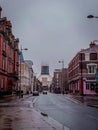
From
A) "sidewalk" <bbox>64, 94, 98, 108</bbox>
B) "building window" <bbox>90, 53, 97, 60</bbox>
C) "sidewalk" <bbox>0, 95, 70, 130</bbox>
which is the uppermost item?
"building window" <bbox>90, 53, 97, 60</bbox>

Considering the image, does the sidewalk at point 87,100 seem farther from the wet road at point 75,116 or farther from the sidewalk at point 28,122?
the sidewalk at point 28,122

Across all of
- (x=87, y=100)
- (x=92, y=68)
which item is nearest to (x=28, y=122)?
(x=87, y=100)

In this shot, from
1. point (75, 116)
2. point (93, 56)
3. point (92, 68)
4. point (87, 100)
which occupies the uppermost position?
point (93, 56)

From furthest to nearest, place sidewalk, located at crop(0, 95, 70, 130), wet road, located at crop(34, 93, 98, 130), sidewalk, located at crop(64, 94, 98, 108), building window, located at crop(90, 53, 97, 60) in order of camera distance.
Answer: building window, located at crop(90, 53, 97, 60) < sidewalk, located at crop(64, 94, 98, 108) < wet road, located at crop(34, 93, 98, 130) < sidewalk, located at crop(0, 95, 70, 130)

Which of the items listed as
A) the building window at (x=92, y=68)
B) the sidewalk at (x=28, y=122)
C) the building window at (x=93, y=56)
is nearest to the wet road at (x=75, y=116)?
the sidewalk at (x=28, y=122)

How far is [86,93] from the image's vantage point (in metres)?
94.1

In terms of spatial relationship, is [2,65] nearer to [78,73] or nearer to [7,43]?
[7,43]

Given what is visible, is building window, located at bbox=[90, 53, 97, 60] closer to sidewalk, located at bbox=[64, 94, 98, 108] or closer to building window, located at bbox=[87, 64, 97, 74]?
building window, located at bbox=[87, 64, 97, 74]

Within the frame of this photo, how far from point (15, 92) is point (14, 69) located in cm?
659

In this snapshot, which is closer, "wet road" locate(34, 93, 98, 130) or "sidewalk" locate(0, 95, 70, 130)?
"sidewalk" locate(0, 95, 70, 130)

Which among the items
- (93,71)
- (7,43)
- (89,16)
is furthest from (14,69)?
(89,16)

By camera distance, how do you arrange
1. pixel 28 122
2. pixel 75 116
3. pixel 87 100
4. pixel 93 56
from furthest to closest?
pixel 93 56
pixel 87 100
pixel 75 116
pixel 28 122

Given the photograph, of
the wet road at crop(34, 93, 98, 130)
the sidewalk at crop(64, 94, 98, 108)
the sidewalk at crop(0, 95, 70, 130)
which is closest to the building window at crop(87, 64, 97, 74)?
the sidewalk at crop(64, 94, 98, 108)

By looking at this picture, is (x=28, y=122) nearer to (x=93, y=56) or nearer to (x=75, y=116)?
(x=75, y=116)
